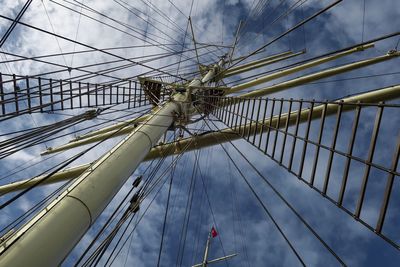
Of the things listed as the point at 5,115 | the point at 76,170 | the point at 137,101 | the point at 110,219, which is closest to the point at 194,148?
the point at 137,101

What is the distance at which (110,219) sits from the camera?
5551 millimetres

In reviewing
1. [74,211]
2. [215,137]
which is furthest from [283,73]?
[74,211]

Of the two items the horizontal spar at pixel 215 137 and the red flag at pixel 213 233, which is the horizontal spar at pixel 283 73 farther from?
the red flag at pixel 213 233

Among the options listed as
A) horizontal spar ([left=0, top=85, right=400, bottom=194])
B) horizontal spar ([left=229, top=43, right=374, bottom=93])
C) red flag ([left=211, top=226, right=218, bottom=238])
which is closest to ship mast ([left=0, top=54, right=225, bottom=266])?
horizontal spar ([left=0, top=85, right=400, bottom=194])

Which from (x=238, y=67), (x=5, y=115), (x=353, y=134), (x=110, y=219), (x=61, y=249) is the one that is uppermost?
(x=238, y=67)

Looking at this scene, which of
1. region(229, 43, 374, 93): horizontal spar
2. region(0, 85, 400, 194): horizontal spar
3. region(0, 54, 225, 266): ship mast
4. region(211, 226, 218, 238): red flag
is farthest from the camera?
region(211, 226, 218, 238): red flag

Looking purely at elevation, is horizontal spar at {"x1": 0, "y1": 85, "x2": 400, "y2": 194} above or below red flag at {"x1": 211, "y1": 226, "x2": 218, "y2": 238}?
above

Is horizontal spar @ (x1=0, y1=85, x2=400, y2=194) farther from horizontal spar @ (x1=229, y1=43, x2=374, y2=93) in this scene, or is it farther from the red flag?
the red flag

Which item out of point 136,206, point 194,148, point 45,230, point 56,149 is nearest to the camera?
point 45,230

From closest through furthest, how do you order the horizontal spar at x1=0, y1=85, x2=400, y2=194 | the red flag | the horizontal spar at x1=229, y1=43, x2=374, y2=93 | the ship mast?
the ship mast < the horizontal spar at x1=0, y1=85, x2=400, y2=194 < the horizontal spar at x1=229, y1=43, x2=374, y2=93 < the red flag

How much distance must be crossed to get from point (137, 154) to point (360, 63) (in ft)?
31.7

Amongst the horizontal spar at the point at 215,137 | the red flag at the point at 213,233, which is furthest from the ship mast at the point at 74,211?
the red flag at the point at 213,233

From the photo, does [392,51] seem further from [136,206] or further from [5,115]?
[5,115]

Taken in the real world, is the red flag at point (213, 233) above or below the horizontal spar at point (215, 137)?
below
